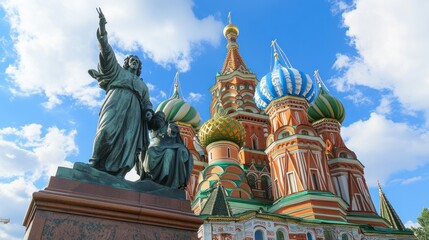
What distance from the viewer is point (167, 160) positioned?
16.1 ft

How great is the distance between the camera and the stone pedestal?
11.7ft

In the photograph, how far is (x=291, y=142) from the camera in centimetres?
2322

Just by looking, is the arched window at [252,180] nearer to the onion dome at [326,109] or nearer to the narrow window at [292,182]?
the narrow window at [292,182]

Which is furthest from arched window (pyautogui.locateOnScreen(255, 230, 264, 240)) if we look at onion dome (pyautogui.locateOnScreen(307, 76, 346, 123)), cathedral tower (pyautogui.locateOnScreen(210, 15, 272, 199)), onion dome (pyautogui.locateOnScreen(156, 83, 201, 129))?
onion dome (pyautogui.locateOnScreen(307, 76, 346, 123))

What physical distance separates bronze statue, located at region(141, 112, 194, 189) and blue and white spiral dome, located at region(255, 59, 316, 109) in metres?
21.2

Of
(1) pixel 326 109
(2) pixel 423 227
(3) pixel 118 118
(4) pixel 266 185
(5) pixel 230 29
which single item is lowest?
(3) pixel 118 118

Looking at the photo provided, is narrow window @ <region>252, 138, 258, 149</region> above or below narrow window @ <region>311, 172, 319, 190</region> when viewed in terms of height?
above

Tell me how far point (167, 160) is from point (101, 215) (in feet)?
4.35

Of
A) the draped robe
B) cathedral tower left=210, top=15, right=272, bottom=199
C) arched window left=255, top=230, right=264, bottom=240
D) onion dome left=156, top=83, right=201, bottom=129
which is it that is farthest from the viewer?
onion dome left=156, top=83, right=201, bottom=129

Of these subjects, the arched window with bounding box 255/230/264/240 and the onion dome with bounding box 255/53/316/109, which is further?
the onion dome with bounding box 255/53/316/109

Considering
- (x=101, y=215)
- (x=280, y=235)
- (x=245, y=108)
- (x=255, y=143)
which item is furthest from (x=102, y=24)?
(x=245, y=108)

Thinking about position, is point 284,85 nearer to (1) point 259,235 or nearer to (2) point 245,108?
(2) point 245,108

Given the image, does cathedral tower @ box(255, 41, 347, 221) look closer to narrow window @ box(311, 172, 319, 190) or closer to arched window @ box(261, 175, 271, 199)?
narrow window @ box(311, 172, 319, 190)

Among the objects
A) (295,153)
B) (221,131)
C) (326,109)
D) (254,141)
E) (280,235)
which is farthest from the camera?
(254,141)
